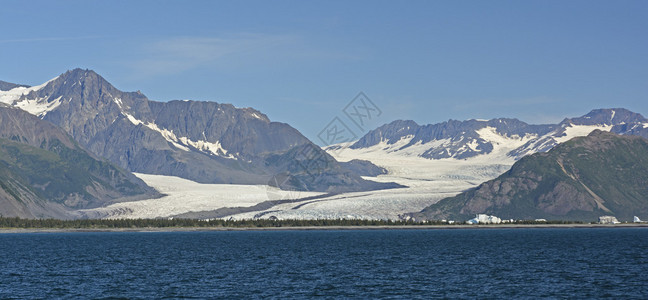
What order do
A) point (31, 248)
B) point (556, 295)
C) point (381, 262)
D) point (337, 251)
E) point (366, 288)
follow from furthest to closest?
point (31, 248), point (337, 251), point (381, 262), point (366, 288), point (556, 295)

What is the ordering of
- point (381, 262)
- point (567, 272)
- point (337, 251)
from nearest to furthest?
point (567, 272) → point (381, 262) → point (337, 251)

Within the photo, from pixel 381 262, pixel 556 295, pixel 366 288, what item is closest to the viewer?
pixel 556 295

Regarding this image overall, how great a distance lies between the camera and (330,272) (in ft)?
394

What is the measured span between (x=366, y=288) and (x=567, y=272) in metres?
31.9

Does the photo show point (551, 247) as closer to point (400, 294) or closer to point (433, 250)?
point (433, 250)

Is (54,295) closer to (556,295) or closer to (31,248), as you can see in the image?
(556,295)

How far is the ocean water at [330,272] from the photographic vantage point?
316 feet

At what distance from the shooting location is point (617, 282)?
103000 millimetres

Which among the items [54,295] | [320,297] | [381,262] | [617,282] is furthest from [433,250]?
[54,295]

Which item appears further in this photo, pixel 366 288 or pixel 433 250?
pixel 433 250

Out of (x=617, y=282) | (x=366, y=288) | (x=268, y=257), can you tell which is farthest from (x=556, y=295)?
(x=268, y=257)

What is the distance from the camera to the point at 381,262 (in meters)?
138

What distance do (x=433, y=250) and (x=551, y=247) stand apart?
2581 centimetres

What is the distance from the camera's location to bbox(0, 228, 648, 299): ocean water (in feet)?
316
